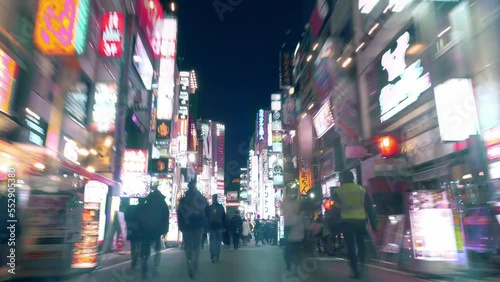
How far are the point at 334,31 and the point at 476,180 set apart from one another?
46.5 feet

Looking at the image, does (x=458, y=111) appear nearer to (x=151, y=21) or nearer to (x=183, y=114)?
(x=151, y=21)

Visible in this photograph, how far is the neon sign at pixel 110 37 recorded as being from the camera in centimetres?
1507

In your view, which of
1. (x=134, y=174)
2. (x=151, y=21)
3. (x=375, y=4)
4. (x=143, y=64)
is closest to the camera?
(x=375, y=4)

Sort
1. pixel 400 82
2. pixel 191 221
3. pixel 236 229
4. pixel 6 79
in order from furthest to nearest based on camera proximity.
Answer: pixel 236 229 < pixel 400 82 < pixel 6 79 < pixel 191 221

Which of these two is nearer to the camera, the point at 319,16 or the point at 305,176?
the point at 319,16

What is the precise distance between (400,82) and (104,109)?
10441 millimetres

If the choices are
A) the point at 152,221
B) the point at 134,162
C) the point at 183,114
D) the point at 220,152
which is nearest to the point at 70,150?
the point at 134,162

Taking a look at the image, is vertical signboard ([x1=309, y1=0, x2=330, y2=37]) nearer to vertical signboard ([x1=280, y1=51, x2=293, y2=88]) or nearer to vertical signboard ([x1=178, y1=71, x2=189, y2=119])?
vertical signboard ([x1=280, y1=51, x2=293, y2=88])

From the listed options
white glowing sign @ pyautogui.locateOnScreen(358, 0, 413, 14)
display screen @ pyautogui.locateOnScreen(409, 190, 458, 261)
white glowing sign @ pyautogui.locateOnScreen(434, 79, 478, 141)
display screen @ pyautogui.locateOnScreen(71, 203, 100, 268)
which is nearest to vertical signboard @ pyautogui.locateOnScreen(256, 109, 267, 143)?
white glowing sign @ pyautogui.locateOnScreen(358, 0, 413, 14)

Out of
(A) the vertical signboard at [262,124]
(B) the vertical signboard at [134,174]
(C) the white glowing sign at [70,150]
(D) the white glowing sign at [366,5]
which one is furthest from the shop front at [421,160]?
(A) the vertical signboard at [262,124]

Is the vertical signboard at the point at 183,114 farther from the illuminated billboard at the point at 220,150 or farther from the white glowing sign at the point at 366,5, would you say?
the illuminated billboard at the point at 220,150

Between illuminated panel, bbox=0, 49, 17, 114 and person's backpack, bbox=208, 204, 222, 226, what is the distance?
519cm

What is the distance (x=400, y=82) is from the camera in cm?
1309

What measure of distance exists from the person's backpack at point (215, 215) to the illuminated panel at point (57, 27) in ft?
17.5
